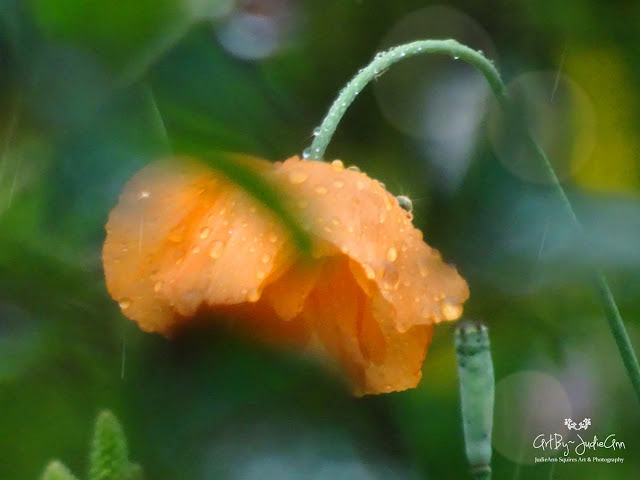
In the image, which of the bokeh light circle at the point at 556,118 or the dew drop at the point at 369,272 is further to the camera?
the bokeh light circle at the point at 556,118

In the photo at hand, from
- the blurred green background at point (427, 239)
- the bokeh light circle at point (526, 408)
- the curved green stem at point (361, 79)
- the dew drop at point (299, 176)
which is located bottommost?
the bokeh light circle at point (526, 408)

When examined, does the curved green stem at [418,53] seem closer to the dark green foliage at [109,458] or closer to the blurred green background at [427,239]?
the blurred green background at [427,239]

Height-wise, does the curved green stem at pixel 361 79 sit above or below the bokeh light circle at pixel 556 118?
above

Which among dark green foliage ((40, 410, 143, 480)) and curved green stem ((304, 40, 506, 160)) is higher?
curved green stem ((304, 40, 506, 160))

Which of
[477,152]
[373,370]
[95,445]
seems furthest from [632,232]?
[95,445]

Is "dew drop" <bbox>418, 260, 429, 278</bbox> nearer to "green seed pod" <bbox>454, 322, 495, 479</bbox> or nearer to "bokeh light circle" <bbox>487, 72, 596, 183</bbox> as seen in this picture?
"green seed pod" <bbox>454, 322, 495, 479</bbox>

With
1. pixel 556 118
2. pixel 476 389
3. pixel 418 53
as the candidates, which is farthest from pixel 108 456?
pixel 556 118

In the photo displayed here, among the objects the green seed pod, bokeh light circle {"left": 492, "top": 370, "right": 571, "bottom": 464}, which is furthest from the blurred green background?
the green seed pod

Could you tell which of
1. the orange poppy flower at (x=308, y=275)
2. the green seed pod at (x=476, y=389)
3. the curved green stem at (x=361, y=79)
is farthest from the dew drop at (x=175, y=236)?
the green seed pod at (x=476, y=389)
